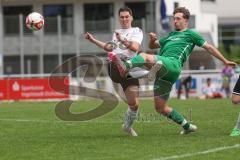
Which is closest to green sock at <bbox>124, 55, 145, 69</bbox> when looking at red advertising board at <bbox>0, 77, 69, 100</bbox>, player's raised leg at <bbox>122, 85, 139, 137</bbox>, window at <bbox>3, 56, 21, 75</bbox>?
player's raised leg at <bbox>122, 85, 139, 137</bbox>

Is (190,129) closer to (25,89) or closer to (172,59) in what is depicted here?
(172,59)

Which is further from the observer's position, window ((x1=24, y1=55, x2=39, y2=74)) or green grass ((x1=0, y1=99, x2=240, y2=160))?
window ((x1=24, y1=55, x2=39, y2=74))

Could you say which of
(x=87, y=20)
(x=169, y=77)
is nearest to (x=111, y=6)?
(x=87, y=20)

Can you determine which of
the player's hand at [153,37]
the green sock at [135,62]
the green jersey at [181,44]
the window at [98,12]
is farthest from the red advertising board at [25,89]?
the green sock at [135,62]

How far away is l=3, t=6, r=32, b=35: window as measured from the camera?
49406 millimetres

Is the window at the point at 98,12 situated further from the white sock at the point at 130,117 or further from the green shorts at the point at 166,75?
the green shorts at the point at 166,75

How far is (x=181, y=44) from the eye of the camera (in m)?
12.4

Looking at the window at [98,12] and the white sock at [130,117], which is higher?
the window at [98,12]

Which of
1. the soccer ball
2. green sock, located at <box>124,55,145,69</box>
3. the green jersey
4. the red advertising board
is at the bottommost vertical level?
the red advertising board

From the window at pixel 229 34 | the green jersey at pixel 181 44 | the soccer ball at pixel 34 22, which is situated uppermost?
the soccer ball at pixel 34 22

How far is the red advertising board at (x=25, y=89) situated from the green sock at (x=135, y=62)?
23431mm

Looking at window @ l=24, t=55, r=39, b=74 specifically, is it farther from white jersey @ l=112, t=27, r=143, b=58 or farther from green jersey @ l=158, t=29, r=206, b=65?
green jersey @ l=158, t=29, r=206, b=65

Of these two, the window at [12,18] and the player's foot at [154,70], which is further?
the window at [12,18]

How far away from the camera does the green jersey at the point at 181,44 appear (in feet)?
40.5
